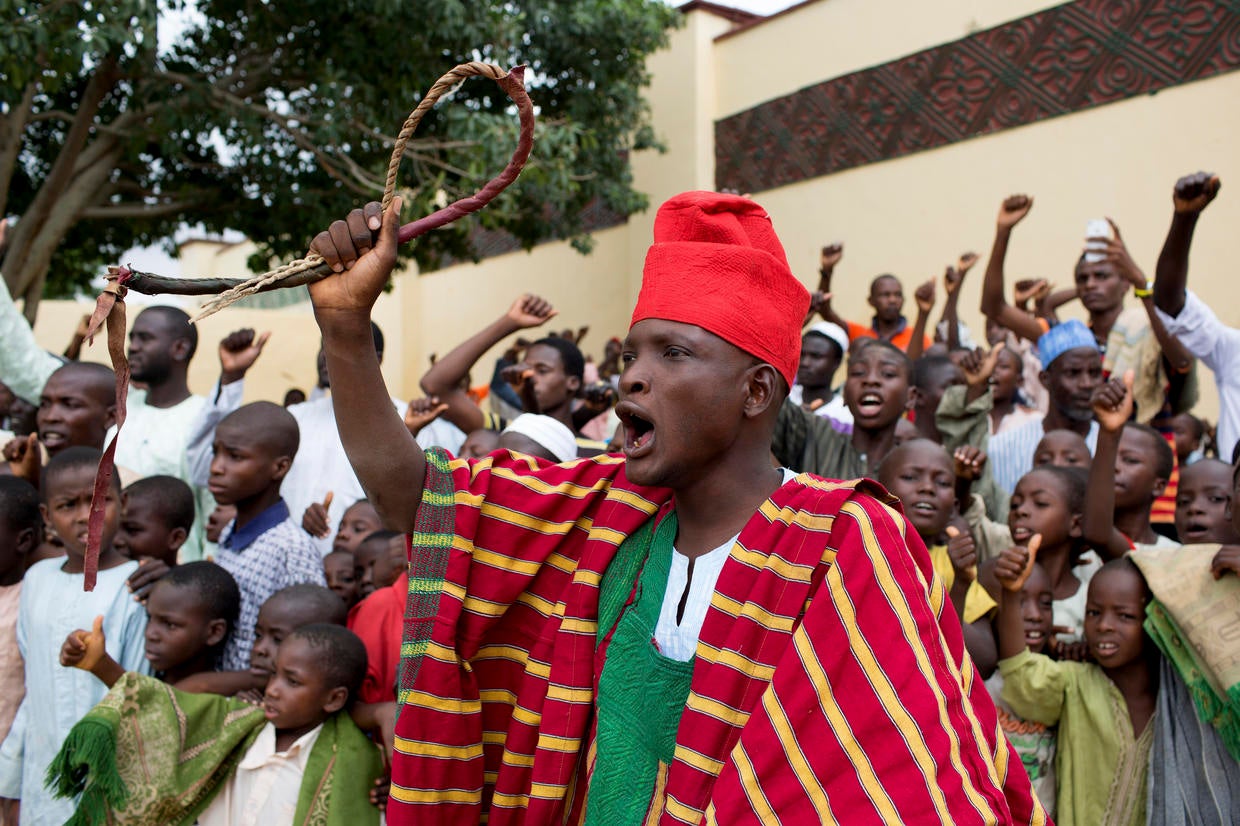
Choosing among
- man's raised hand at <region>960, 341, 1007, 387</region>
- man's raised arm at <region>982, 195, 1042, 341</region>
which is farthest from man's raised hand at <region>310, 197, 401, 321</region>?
man's raised arm at <region>982, 195, 1042, 341</region>

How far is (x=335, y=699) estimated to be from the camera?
3.14 metres

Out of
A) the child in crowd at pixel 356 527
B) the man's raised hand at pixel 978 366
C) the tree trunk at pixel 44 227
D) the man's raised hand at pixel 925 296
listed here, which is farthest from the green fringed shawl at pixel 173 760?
the tree trunk at pixel 44 227

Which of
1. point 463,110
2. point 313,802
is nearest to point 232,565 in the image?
point 313,802

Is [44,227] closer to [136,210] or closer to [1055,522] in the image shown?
[136,210]

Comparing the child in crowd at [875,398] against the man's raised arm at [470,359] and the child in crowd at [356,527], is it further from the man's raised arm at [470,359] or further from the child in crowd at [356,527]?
the child in crowd at [356,527]

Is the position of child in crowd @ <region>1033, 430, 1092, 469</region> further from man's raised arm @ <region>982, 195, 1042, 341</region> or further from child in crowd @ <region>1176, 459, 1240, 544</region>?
man's raised arm @ <region>982, 195, 1042, 341</region>

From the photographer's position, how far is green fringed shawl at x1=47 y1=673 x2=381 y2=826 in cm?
294

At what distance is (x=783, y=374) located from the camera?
6.61 feet

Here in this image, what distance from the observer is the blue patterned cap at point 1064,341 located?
5.18m

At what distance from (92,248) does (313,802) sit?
9.95 metres

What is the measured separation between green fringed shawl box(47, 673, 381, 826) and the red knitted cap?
181 cm

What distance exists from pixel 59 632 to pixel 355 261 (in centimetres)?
237

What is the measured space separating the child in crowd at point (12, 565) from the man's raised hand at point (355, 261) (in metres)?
2.60

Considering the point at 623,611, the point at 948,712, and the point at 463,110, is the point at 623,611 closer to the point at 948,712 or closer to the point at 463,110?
Result: the point at 948,712
